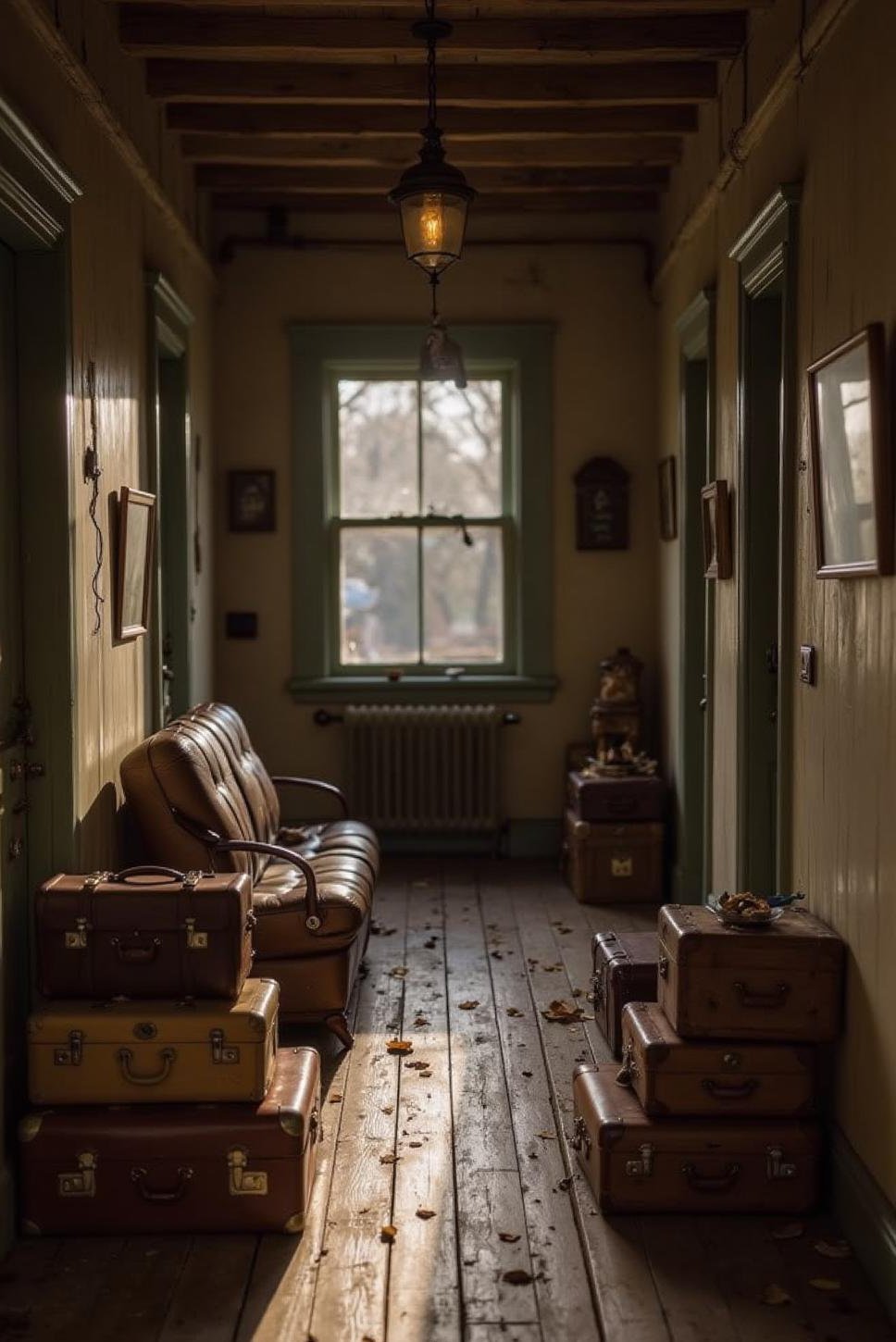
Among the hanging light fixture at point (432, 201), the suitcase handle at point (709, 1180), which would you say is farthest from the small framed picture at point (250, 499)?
the suitcase handle at point (709, 1180)

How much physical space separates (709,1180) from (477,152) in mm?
4653

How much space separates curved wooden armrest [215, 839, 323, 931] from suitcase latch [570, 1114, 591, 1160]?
116 centimetres

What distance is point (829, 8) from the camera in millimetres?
3617

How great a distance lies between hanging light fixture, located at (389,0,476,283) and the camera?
14.0 feet

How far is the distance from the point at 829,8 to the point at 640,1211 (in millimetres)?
3162

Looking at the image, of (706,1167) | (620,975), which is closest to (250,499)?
(620,975)

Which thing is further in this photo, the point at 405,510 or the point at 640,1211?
the point at 405,510

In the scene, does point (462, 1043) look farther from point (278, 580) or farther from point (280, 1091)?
point (278, 580)

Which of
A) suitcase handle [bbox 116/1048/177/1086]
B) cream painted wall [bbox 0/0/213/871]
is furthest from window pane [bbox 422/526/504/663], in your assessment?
suitcase handle [bbox 116/1048/177/1086]

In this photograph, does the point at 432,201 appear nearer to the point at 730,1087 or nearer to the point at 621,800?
the point at 730,1087

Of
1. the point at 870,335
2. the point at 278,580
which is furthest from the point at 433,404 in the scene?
the point at 870,335

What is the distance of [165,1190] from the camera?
337 cm

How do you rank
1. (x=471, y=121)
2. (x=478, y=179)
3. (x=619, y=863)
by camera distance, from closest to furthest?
(x=471, y=121) < (x=619, y=863) < (x=478, y=179)

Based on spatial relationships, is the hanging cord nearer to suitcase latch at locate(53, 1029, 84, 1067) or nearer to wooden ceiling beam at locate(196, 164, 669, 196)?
suitcase latch at locate(53, 1029, 84, 1067)
